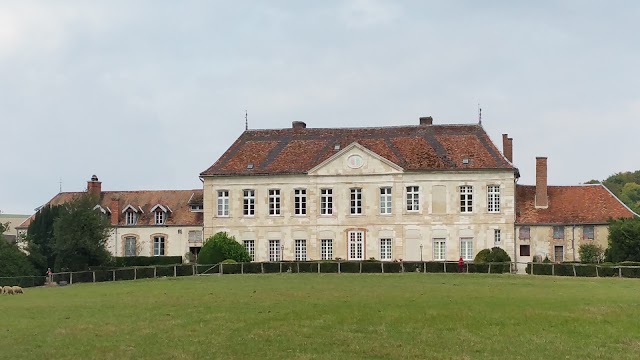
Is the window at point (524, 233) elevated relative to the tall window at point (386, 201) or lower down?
lower down

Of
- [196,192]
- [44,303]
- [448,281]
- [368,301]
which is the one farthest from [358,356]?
[196,192]

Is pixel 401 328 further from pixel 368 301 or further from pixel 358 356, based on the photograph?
pixel 368 301

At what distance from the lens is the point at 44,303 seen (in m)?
30.4

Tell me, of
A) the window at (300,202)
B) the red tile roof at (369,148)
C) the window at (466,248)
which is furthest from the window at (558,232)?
the window at (300,202)

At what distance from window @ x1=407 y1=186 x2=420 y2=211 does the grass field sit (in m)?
26.5

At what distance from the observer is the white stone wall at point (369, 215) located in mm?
58594

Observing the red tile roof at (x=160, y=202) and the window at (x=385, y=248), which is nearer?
the window at (x=385, y=248)

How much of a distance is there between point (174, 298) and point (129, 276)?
1908 cm

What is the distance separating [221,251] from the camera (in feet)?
185

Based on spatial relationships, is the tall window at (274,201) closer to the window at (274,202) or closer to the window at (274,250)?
the window at (274,202)

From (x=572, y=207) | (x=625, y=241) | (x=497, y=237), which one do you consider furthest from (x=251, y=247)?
(x=625, y=241)

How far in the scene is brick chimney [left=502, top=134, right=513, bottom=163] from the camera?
62344 mm

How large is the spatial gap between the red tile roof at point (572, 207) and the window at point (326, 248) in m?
12.4

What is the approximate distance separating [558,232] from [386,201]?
11188 millimetres
